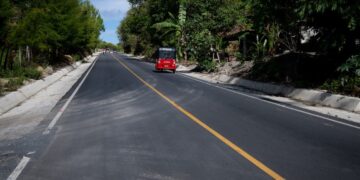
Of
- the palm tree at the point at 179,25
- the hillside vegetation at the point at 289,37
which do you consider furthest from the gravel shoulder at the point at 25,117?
the palm tree at the point at 179,25

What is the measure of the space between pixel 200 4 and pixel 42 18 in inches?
812

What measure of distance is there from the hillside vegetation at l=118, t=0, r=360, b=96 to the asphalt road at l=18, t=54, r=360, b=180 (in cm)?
551

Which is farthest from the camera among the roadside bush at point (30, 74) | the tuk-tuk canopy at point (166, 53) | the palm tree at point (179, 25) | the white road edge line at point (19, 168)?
the palm tree at point (179, 25)

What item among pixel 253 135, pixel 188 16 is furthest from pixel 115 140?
pixel 188 16

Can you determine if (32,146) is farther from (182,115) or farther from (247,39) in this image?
(247,39)

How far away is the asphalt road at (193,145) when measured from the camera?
6426 millimetres

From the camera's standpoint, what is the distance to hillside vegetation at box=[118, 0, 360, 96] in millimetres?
17141

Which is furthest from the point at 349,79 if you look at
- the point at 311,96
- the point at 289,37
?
the point at 289,37

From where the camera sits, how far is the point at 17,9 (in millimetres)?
25484

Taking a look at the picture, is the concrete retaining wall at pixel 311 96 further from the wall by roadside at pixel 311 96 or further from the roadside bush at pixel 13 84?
the roadside bush at pixel 13 84

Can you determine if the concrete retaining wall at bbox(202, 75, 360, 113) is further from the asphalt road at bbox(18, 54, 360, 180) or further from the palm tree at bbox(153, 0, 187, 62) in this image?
the palm tree at bbox(153, 0, 187, 62)

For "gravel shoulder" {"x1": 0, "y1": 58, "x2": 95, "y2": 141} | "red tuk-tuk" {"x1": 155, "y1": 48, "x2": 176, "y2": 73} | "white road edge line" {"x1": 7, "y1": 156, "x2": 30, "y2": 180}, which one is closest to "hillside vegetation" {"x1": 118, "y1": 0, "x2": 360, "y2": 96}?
"red tuk-tuk" {"x1": 155, "y1": 48, "x2": 176, "y2": 73}

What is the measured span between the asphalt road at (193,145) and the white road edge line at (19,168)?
0.09 meters

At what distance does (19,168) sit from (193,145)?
10.5 feet
